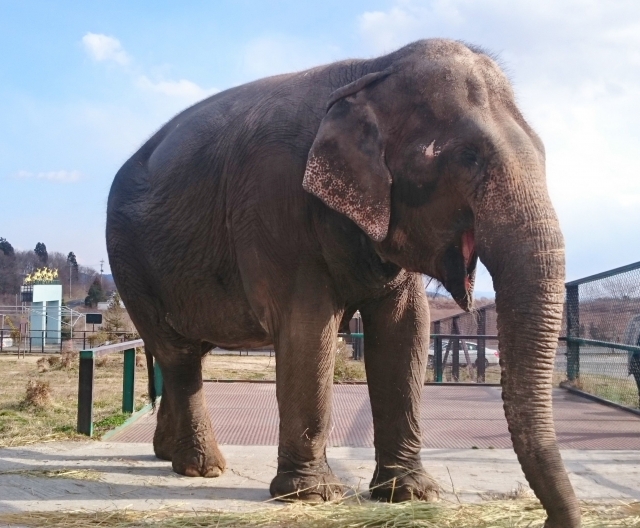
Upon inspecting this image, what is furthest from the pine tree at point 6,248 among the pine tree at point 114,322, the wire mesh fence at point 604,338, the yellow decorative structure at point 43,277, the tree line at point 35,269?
the wire mesh fence at point 604,338

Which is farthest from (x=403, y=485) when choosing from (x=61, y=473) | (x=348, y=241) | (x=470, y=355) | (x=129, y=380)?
(x=470, y=355)

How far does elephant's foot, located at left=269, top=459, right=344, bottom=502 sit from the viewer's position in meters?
4.64

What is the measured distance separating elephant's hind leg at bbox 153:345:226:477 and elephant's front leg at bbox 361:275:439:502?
1.35 metres

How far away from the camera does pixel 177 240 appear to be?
5.56 metres

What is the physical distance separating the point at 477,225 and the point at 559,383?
30.5 ft

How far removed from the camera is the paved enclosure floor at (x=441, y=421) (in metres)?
7.34

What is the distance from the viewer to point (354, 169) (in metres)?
4.21

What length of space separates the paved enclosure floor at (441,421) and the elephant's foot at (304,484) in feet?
7.70

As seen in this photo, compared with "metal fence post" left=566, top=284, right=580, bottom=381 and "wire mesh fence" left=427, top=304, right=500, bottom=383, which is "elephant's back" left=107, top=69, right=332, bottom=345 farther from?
"metal fence post" left=566, top=284, right=580, bottom=381

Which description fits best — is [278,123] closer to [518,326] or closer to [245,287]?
[245,287]

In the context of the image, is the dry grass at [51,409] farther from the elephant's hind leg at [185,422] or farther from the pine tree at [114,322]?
the pine tree at [114,322]

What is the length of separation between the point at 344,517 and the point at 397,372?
1.14 meters

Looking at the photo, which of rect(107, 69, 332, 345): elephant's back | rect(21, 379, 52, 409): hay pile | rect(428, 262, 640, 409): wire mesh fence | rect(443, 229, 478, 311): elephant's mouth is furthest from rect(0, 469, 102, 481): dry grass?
rect(428, 262, 640, 409): wire mesh fence

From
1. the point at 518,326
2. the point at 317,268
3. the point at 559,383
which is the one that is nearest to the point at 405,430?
the point at 317,268
